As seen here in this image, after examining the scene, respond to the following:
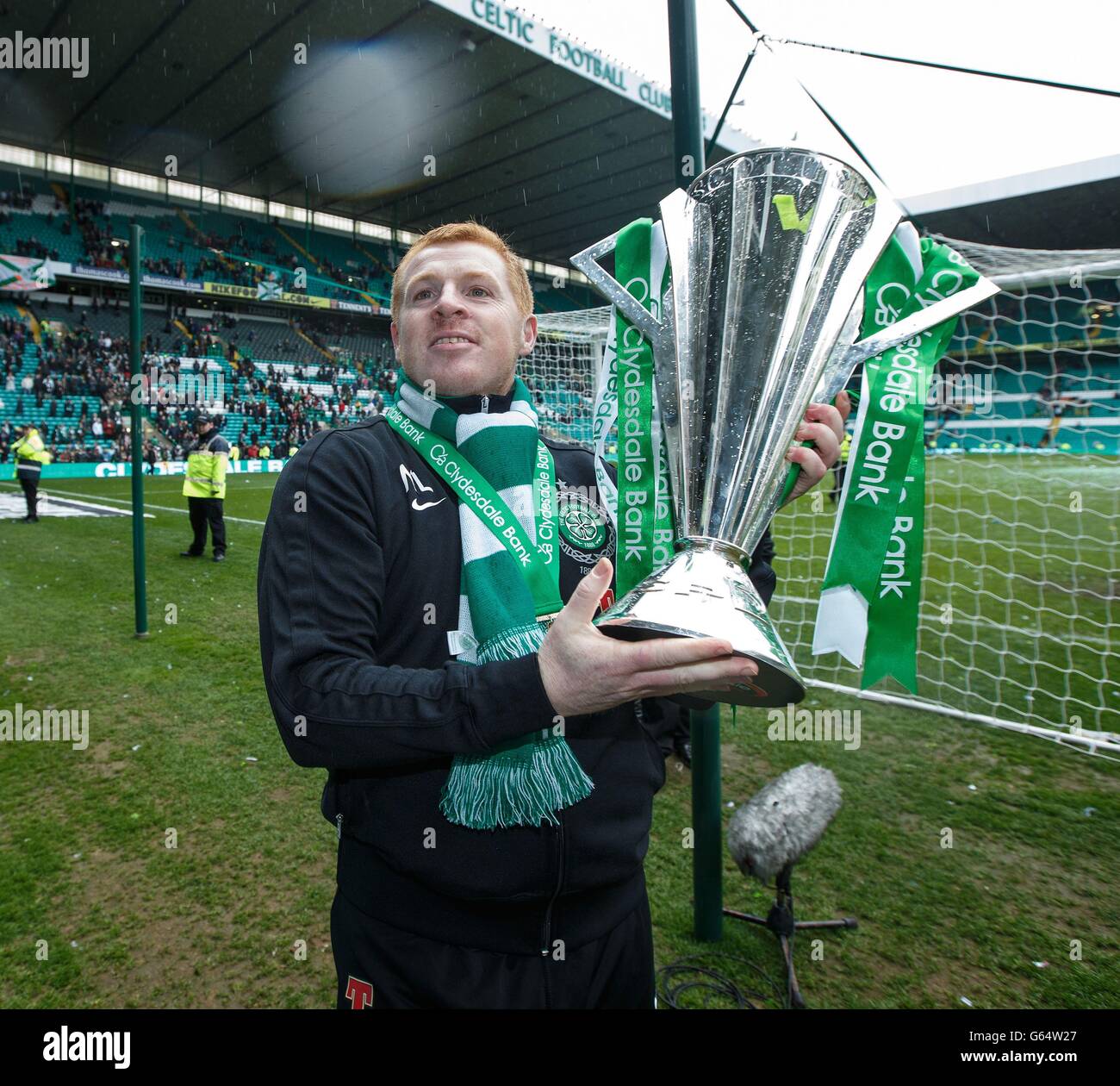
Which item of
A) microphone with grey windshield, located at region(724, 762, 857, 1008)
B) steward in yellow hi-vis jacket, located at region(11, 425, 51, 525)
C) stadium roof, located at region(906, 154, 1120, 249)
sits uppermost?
stadium roof, located at region(906, 154, 1120, 249)

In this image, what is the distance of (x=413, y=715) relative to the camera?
3.17 feet

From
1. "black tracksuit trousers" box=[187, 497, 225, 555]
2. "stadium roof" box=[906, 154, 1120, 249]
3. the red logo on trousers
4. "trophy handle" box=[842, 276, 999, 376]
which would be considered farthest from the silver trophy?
"stadium roof" box=[906, 154, 1120, 249]

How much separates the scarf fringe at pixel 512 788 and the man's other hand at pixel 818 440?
0.64 m

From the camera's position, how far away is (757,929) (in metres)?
2.55

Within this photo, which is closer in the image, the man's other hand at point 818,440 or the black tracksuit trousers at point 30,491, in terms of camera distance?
the man's other hand at point 818,440

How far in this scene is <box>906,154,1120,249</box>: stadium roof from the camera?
2294cm

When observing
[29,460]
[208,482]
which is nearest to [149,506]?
[29,460]

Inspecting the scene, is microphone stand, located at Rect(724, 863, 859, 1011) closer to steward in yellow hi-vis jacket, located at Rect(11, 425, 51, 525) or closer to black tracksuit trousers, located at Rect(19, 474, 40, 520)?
steward in yellow hi-vis jacket, located at Rect(11, 425, 51, 525)

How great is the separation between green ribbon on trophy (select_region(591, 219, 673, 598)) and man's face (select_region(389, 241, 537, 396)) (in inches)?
9.0

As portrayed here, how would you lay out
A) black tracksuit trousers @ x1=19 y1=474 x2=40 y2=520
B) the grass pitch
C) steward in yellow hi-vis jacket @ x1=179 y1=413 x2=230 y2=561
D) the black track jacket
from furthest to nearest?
black tracksuit trousers @ x1=19 y1=474 x2=40 y2=520, steward in yellow hi-vis jacket @ x1=179 y1=413 x2=230 y2=561, the grass pitch, the black track jacket

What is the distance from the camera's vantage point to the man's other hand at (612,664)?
0.83 m

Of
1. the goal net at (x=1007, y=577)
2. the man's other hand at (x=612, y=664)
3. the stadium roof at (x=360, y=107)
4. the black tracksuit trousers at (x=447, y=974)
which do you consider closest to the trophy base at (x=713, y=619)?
the man's other hand at (x=612, y=664)

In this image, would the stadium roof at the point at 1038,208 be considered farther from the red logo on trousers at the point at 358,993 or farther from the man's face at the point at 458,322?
the red logo on trousers at the point at 358,993

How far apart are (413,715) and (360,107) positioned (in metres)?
24.5
